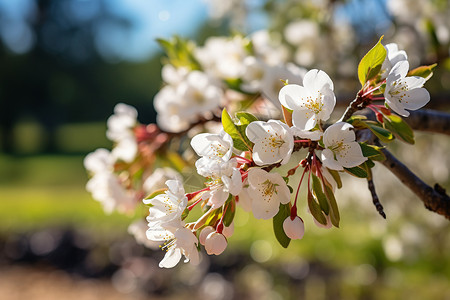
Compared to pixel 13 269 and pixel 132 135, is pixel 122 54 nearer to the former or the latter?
pixel 13 269

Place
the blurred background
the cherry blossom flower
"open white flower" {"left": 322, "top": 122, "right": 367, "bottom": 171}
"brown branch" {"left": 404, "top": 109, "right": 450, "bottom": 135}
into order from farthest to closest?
the blurred background
the cherry blossom flower
"brown branch" {"left": 404, "top": 109, "right": 450, "bottom": 135}
"open white flower" {"left": 322, "top": 122, "right": 367, "bottom": 171}

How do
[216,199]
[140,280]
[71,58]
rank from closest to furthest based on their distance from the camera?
[216,199] → [140,280] → [71,58]

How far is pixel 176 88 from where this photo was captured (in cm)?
157

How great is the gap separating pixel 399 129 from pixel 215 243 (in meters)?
0.37

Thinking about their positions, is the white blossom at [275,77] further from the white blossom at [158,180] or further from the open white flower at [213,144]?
the open white flower at [213,144]

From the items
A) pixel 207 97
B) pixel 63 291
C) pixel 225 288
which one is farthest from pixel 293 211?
pixel 63 291

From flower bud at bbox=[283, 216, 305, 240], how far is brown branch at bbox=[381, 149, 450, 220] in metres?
0.26

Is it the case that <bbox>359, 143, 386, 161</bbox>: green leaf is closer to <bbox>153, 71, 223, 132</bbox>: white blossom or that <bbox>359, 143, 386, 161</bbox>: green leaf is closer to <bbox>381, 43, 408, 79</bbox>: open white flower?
<bbox>381, 43, 408, 79</bbox>: open white flower

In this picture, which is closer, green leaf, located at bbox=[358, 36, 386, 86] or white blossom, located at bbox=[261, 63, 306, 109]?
green leaf, located at bbox=[358, 36, 386, 86]

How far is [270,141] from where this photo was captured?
0.70m

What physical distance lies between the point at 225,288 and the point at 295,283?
2.51 ft

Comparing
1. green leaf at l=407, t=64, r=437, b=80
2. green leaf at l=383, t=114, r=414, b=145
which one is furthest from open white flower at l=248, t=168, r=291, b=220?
green leaf at l=407, t=64, r=437, b=80

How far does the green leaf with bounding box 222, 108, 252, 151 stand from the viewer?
0.74 meters

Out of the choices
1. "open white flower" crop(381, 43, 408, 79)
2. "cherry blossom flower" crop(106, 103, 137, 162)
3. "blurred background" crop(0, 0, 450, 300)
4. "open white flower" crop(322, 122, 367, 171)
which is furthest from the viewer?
"blurred background" crop(0, 0, 450, 300)
